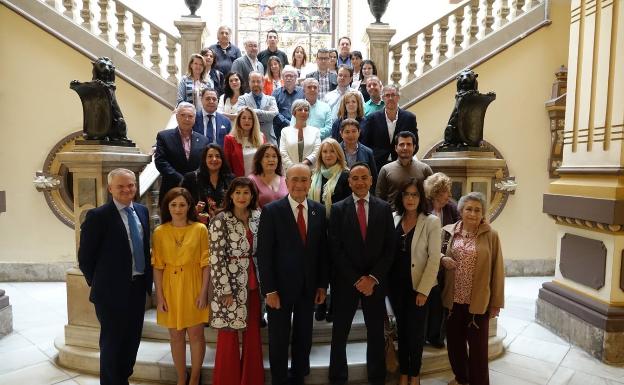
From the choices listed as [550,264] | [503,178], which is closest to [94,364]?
[503,178]

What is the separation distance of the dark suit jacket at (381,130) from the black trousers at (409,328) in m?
1.61

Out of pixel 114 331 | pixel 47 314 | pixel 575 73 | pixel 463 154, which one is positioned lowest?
pixel 47 314

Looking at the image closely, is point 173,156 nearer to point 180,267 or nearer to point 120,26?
point 180,267

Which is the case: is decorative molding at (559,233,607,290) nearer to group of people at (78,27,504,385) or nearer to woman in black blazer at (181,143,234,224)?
group of people at (78,27,504,385)

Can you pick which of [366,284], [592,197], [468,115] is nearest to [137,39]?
[468,115]

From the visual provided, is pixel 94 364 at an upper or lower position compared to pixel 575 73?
lower

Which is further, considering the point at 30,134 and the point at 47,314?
the point at 30,134

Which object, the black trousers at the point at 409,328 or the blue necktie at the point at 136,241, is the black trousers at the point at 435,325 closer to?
the black trousers at the point at 409,328

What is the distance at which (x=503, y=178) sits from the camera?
7.86 metres

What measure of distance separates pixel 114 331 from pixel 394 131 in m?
3.09

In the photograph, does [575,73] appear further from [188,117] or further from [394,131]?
[188,117]

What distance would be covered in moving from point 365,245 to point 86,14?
637 centimetres

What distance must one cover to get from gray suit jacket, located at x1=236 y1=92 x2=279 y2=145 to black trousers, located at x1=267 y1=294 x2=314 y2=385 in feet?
7.80

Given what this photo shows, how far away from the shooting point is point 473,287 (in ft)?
10.9
